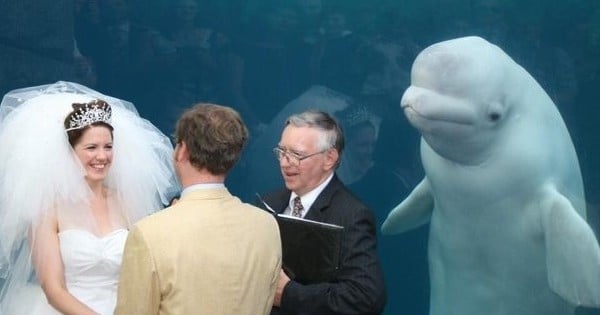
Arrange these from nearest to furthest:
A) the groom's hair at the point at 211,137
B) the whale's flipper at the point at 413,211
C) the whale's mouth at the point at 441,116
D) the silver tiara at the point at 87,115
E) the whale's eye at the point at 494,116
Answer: the groom's hair at the point at 211,137
the silver tiara at the point at 87,115
the whale's mouth at the point at 441,116
the whale's eye at the point at 494,116
the whale's flipper at the point at 413,211

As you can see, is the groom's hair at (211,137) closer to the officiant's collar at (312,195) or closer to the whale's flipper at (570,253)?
the officiant's collar at (312,195)

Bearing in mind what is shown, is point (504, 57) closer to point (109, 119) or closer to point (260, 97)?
point (260, 97)

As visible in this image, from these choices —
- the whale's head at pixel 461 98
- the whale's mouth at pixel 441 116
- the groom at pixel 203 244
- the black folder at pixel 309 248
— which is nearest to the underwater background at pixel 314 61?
the whale's head at pixel 461 98

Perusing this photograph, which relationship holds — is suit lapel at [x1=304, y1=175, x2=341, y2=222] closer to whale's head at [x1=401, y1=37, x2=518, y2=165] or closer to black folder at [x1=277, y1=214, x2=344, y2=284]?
black folder at [x1=277, y1=214, x2=344, y2=284]

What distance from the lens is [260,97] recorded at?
720cm

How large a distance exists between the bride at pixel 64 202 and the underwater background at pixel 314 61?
2.29 metres

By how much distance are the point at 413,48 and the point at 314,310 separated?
297cm

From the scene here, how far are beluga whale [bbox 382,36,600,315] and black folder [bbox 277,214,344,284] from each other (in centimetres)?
123

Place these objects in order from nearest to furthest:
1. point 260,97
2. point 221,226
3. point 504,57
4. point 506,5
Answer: point 221,226 < point 504,57 < point 506,5 < point 260,97

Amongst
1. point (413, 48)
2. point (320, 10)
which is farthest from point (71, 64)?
point (413, 48)

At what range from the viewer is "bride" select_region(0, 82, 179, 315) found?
14.7 feet

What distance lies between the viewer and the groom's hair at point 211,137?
3.74 m

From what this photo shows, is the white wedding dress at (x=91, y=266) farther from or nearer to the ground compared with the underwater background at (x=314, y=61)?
nearer to the ground

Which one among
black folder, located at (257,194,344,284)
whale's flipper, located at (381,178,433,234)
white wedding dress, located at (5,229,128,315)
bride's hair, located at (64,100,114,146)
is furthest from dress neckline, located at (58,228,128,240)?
whale's flipper, located at (381,178,433,234)
